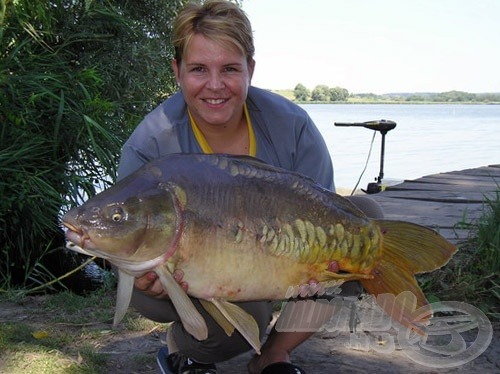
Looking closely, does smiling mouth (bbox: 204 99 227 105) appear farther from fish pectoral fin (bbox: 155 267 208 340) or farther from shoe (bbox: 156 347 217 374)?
shoe (bbox: 156 347 217 374)

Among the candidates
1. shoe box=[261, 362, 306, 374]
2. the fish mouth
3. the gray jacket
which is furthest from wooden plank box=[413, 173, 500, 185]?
the fish mouth

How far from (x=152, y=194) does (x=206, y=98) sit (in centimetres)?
52

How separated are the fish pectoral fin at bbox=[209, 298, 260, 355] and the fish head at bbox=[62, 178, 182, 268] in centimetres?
20

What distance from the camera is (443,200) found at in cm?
470

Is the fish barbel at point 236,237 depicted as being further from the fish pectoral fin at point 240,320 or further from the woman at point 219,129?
the woman at point 219,129

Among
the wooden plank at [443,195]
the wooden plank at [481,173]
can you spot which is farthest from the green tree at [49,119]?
the wooden plank at [481,173]

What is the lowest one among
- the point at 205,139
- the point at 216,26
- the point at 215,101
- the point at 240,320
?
the point at 240,320

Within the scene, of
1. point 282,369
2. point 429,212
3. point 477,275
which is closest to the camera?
point 282,369

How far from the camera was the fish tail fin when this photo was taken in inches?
72.4

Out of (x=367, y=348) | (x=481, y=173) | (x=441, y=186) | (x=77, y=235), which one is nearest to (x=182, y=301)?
(x=77, y=235)

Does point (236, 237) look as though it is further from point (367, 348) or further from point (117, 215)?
point (367, 348)

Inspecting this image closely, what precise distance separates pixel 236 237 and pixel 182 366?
0.68 meters

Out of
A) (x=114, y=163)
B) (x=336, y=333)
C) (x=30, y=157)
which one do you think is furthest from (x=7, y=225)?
(x=336, y=333)

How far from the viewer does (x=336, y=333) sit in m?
2.71
